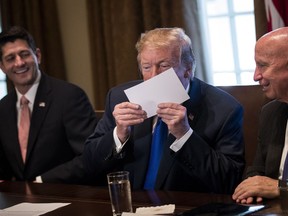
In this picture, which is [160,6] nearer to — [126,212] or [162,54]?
[162,54]

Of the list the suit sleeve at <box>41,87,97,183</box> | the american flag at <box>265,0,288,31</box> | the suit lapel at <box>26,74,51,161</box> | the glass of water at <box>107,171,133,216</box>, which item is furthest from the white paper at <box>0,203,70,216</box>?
the american flag at <box>265,0,288,31</box>

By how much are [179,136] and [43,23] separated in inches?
119

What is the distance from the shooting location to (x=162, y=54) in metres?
2.72

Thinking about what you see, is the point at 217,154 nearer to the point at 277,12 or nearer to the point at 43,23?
the point at 277,12

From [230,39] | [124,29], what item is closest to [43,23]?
[124,29]

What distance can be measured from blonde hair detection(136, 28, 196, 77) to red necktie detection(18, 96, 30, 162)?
3.21ft

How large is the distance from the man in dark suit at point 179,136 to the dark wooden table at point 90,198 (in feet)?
0.86

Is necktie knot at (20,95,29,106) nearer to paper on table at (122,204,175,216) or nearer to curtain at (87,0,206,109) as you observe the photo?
curtain at (87,0,206,109)

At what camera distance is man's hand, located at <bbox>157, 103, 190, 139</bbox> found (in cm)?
248

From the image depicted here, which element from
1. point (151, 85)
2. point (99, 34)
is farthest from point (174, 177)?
point (99, 34)

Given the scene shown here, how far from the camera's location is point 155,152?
280 cm

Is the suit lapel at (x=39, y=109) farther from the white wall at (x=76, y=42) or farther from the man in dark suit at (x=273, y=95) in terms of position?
the white wall at (x=76, y=42)

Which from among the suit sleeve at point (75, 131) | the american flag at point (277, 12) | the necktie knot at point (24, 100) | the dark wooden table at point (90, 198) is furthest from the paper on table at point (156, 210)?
the american flag at point (277, 12)

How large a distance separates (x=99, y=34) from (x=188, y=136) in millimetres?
2481
